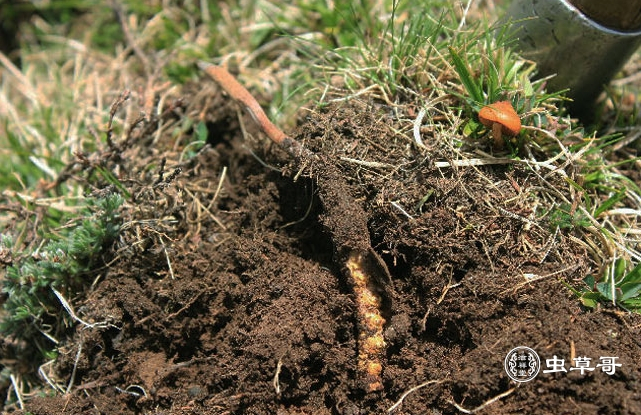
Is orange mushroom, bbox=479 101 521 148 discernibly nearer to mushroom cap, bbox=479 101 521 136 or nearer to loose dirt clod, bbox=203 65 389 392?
mushroom cap, bbox=479 101 521 136

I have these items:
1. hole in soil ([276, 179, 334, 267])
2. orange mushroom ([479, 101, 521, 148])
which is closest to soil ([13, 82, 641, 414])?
hole in soil ([276, 179, 334, 267])

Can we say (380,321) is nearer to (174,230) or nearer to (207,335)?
(207,335)

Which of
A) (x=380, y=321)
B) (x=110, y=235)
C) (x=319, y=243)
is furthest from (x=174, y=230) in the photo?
(x=380, y=321)

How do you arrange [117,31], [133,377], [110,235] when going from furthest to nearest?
[117,31] < [110,235] < [133,377]

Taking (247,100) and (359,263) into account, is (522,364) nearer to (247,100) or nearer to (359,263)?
(359,263)

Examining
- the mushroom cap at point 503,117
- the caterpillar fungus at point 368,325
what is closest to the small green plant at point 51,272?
the caterpillar fungus at point 368,325

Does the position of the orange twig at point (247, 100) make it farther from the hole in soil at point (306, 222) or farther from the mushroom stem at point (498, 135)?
the mushroom stem at point (498, 135)

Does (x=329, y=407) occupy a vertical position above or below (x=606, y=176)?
below
